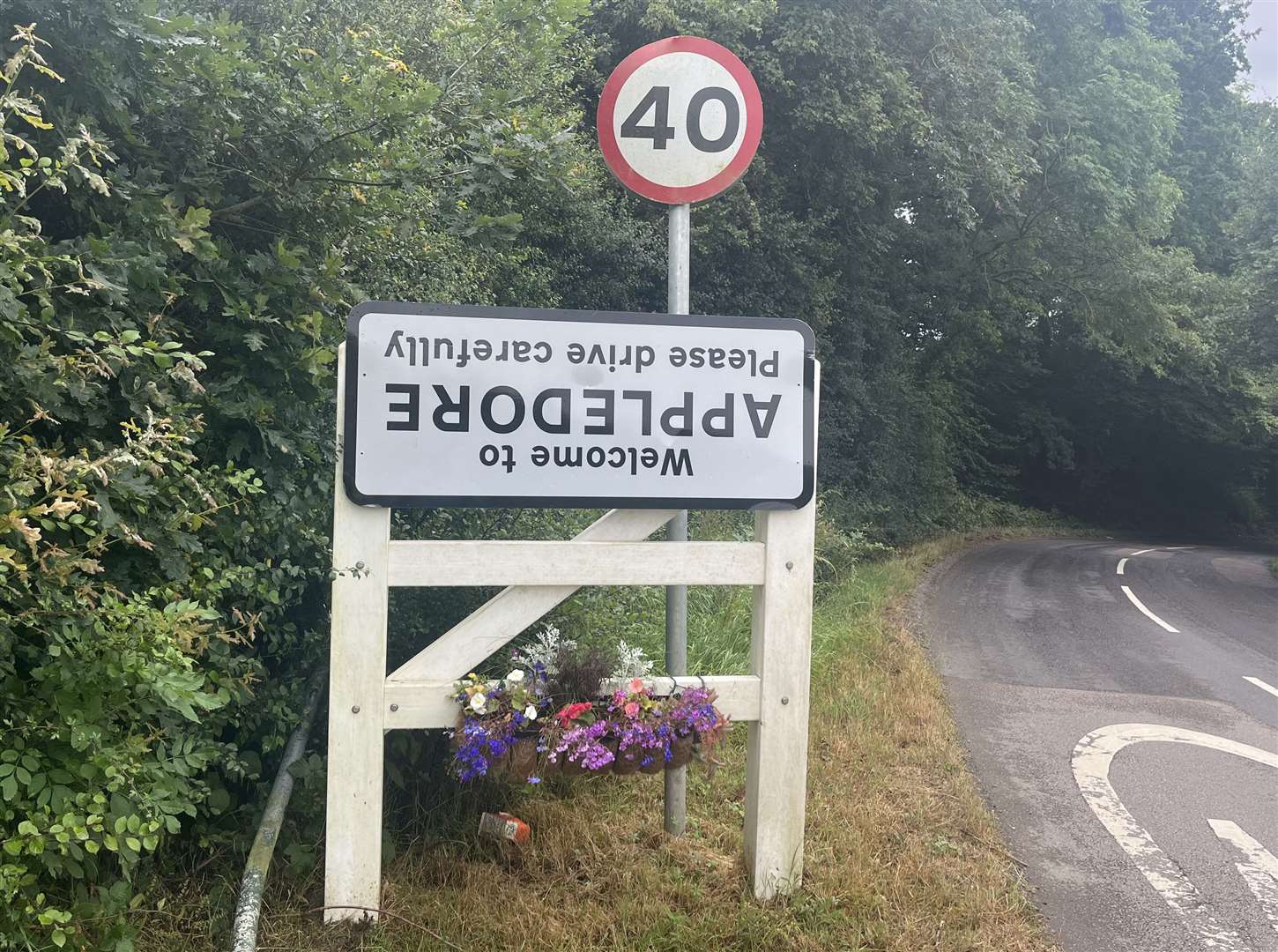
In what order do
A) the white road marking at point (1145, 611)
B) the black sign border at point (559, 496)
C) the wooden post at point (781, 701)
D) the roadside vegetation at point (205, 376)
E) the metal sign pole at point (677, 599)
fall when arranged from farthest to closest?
the white road marking at point (1145, 611) < the metal sign pole at point (677, 599) < the wooden post at point (781, 701) < the black sign border at point (559, 496) < the roadside vegetation at point (205, 376)

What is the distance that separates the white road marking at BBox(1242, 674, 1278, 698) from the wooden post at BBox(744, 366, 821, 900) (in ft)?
18.4

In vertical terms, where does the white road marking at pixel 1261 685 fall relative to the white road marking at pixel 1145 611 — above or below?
below

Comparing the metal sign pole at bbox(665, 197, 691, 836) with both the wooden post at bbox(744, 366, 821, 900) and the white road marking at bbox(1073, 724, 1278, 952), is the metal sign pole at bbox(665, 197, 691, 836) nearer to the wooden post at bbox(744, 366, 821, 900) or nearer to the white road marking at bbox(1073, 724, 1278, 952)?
the wooden post at bbox(744, 366, 821, 900)

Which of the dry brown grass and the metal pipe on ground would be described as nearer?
the metal pipe on ground

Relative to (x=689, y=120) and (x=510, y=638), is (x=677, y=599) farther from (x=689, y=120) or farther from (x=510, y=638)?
(x=689, y=120)

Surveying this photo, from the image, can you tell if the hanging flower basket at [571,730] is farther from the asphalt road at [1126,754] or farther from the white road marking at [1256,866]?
the white road marking at [1256,866]

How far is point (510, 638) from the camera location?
3.00m

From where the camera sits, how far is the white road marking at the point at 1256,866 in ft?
11.7

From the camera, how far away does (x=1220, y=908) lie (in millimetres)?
3498

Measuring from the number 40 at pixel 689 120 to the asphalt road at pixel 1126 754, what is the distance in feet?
9.47

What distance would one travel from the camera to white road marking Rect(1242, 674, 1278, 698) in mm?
7257

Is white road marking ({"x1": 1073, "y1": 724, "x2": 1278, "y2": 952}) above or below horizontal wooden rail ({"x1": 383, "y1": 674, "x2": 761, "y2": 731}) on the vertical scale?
below

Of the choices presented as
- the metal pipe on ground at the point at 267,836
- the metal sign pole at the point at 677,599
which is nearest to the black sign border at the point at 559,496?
the metal sign pole at the point at 677,599

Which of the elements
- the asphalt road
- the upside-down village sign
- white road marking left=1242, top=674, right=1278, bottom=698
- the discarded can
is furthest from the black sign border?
white road marking left=1242, top=674, right=1278, bottom=698
